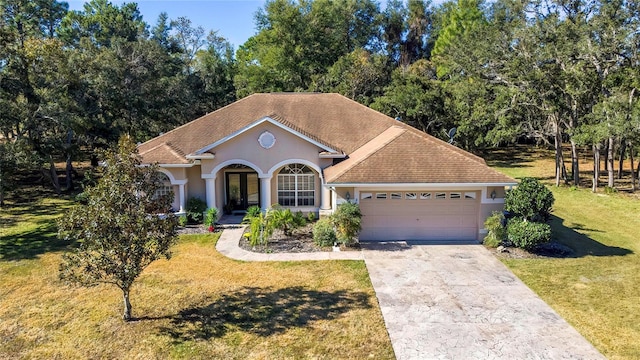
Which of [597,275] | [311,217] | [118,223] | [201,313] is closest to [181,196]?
[311,217]

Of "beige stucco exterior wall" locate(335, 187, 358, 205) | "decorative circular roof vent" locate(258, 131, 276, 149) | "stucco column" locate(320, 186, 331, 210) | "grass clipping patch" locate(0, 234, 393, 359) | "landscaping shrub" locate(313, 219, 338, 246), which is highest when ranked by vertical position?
"decorative circular roof vent" locate(258, 131, 276, 149)

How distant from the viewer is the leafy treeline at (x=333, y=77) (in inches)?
998

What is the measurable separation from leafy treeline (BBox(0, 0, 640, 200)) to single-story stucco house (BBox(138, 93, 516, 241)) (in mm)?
8722

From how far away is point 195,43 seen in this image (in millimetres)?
62500

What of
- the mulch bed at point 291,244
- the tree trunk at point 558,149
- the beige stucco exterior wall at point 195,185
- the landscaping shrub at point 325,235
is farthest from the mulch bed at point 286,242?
the tree trunk at point 558,149

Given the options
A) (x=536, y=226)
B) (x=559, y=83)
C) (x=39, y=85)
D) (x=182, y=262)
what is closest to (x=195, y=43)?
(x=39, y=85)

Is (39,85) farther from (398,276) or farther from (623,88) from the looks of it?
(623,88)

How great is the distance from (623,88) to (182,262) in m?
27.6

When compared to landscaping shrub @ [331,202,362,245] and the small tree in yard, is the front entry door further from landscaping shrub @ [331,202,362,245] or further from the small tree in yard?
the small tree in yard

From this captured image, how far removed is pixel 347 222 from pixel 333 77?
95.2 ft

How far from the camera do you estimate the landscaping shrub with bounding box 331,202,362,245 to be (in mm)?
16000

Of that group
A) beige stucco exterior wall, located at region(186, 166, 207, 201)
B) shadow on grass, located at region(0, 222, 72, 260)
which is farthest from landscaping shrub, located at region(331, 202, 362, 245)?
shadow on grass, located at region(0, 222, 72, 260)

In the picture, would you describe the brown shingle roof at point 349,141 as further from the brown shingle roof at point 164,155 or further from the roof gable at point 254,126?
the roof gable at point 254,126

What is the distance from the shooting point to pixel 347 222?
1599 cm
